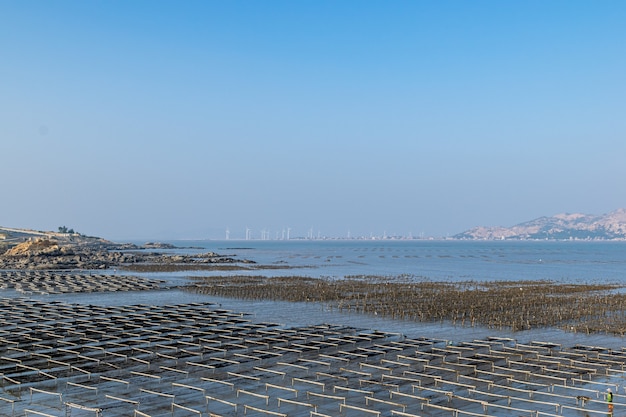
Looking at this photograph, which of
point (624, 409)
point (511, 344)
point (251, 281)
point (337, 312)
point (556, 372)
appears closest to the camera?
point (624, 409)

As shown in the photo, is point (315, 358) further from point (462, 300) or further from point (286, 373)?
point (462, 300)

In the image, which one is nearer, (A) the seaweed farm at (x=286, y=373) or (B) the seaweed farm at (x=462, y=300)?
(A) the seaweed farm at (x=286, y=373)

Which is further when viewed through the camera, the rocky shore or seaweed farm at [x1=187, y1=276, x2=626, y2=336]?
the rocky shore

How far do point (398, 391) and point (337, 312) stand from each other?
78.2 ft

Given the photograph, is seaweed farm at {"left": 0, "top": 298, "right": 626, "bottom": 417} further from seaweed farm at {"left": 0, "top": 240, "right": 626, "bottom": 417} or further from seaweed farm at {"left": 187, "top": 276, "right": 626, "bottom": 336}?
seaweed farm at {"left": 187, "top": 276, "right": 626, "bottom": 336}

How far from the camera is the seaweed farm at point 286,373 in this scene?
1930 cm

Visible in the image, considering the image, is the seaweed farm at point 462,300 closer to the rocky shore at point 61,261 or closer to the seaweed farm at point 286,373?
the seaweed farm at point 286,373

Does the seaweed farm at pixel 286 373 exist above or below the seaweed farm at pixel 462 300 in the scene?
below

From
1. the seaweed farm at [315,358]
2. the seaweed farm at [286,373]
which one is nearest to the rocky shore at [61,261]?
the seaweed farm at [315,358]

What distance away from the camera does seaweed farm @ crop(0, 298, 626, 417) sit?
1930 cm

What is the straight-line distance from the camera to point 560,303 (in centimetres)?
5022

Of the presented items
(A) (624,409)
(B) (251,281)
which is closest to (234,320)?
(A) (624,409)

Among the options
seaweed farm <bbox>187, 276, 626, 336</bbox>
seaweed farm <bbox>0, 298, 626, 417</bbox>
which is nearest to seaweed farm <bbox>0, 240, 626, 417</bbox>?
seaweed farm <bbox>0, 298, 626, 417</bbox>

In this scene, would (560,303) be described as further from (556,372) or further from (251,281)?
(251,281)
